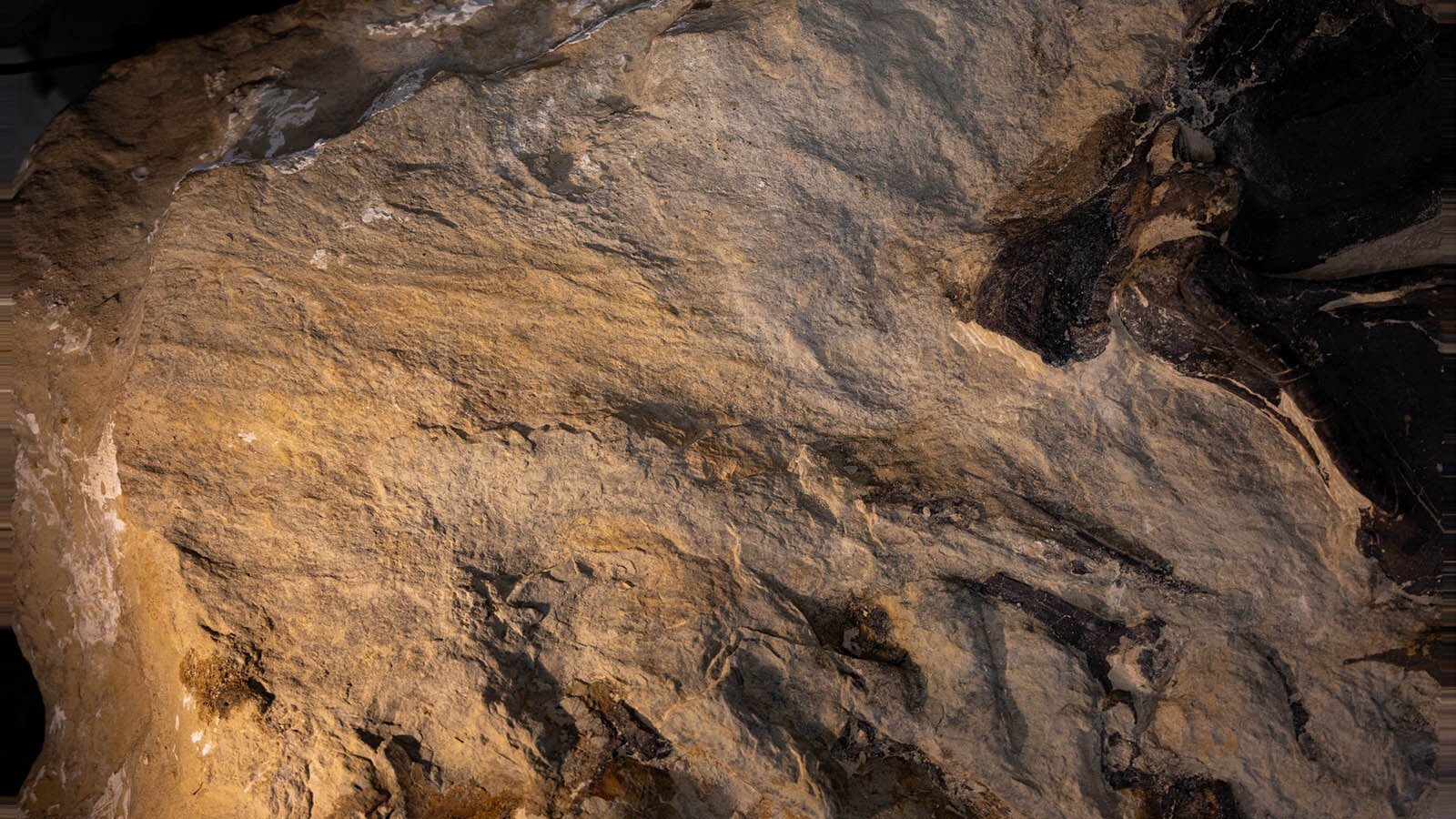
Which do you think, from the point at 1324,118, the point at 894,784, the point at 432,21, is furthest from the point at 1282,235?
the point at 432,21

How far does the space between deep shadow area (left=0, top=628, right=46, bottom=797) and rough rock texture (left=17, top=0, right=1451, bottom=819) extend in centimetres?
20

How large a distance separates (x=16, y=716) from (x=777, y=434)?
9.12 ft

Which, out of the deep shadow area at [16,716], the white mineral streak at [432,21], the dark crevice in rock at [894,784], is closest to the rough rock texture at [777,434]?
the dark crevice in rock at [894,784]

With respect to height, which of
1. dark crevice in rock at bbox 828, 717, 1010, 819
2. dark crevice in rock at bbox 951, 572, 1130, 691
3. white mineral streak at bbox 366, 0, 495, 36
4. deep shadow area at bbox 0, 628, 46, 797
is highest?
white mineral streak at bbox 366, 0, 495, 36

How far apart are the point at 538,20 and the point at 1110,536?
2.54 meters

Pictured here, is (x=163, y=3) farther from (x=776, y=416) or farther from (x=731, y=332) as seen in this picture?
(x=776, y=416)

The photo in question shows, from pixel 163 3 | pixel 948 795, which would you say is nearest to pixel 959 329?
pixel 948 795

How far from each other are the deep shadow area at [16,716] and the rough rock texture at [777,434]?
20 cm

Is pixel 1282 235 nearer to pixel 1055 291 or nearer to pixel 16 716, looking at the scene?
pixel 1055 291

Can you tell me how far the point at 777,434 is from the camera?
104 inches

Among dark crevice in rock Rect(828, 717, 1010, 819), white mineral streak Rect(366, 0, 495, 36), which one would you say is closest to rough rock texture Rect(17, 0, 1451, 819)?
dark crevice in rock Rect(828, 717, 1010, 819)

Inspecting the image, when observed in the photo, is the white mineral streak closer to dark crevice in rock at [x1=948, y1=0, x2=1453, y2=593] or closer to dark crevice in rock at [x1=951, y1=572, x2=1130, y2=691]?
dark crevice in rock at [x1=948, y1=0, x2=1453, y2=593]

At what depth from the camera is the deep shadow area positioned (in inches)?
115

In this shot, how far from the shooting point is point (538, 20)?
3.02m
